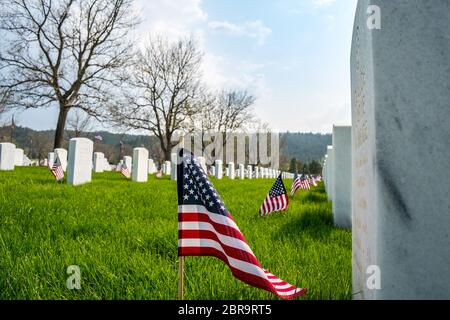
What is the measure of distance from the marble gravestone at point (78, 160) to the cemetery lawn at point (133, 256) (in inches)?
156

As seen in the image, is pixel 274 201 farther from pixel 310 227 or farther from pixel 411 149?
pixel 411 149

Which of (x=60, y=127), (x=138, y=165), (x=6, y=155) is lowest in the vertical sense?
(x=138, y=165)

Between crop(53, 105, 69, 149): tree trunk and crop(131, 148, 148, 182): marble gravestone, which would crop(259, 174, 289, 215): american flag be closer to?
crop(131, 148, 148, 182): marble gravestone

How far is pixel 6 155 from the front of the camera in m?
14.3

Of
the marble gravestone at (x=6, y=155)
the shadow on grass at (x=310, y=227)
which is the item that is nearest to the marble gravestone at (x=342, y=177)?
the shadow on grass at (x=310, y=227)

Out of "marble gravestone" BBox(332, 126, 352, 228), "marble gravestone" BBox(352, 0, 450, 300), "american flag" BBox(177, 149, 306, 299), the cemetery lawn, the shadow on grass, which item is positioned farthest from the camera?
"marble gravestone" BBox(332, 126, 352, 228)

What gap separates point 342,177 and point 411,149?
3.71 metres

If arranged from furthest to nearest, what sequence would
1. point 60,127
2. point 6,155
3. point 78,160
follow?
point 60,127 → point 6,155 → point 78,160

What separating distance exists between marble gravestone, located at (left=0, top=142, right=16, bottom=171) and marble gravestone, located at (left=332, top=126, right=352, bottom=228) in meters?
14.3

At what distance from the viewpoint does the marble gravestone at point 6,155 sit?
14164 mm

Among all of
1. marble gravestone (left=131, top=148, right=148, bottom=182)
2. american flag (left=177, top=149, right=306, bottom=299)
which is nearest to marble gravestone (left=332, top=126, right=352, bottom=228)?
american flag (left=177, top=149, right=306, bottom=299)

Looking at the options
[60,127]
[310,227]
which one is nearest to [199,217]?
[310,227]

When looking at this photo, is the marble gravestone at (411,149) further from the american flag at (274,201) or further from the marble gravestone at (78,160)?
the marble gravestone at (78,160)

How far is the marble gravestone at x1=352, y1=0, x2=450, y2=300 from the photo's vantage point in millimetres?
1297
